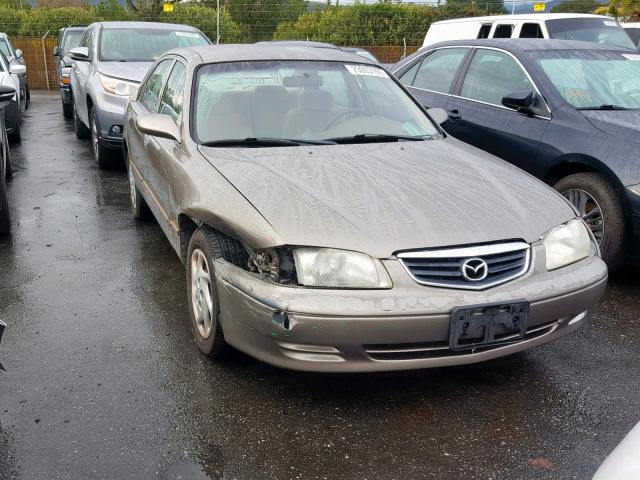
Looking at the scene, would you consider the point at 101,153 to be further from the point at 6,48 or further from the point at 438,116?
the point at 6,48

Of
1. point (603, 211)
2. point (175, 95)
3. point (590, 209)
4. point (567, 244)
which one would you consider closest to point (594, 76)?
point (590, 209)

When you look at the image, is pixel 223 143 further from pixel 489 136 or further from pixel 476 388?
pixel 489 136

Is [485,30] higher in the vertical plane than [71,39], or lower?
higher

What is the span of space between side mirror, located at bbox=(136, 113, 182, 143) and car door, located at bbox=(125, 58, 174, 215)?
0.41 meters

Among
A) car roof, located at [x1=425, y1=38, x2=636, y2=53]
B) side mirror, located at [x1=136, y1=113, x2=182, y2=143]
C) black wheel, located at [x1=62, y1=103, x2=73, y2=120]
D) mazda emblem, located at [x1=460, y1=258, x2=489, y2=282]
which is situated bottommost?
black wheel, located at [x1=62, y1=103, x2=73, y2=120]

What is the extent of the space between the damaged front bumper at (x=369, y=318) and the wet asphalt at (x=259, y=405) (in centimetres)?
30

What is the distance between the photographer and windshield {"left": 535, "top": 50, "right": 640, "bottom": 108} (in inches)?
208

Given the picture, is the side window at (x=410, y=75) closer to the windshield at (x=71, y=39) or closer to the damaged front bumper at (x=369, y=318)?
the damaged front bumper at (x=369, y=318)

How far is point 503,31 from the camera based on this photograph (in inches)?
417

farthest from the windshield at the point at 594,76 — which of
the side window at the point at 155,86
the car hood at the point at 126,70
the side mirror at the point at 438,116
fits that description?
the car hood at the point at 126,70

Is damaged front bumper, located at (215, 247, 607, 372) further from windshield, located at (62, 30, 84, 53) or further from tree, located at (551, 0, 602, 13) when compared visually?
tree, located at (551, 0, 602, 13)

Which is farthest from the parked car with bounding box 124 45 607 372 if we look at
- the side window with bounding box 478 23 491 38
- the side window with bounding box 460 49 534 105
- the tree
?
the tree

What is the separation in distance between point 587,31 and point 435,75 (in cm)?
477

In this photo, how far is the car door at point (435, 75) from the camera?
6344 millimetres
